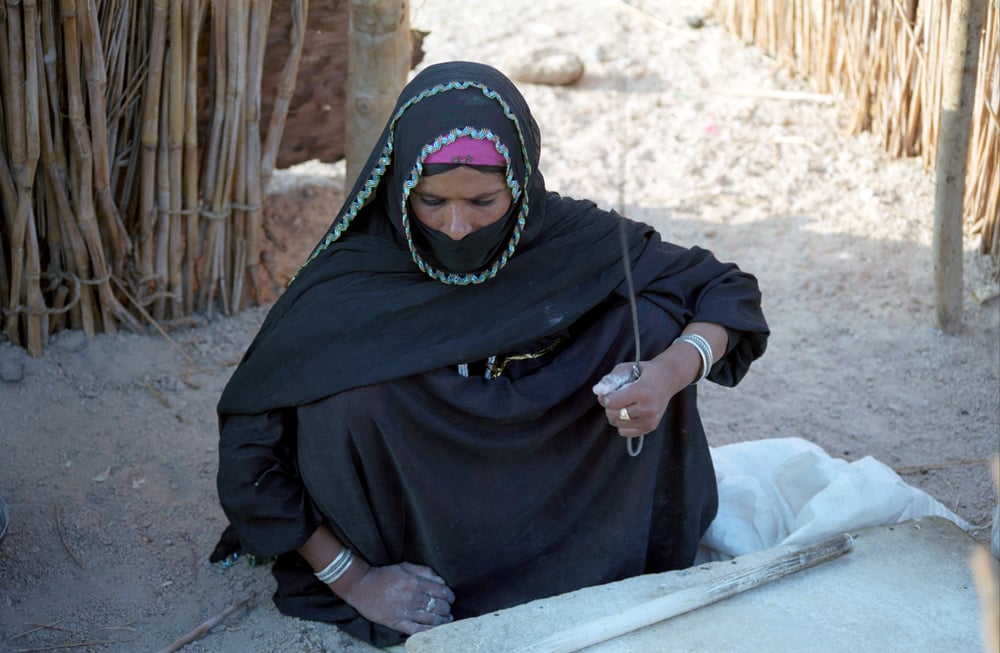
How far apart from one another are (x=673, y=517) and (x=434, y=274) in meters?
0.81

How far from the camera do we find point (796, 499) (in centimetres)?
280

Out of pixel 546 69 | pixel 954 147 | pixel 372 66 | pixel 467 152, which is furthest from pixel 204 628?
pixel 546 69

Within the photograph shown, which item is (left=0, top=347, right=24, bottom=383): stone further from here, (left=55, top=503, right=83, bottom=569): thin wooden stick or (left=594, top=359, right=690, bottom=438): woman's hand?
(left=594, top=359, right=690, bottom=438): woman's hand

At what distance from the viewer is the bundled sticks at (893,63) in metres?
4.05

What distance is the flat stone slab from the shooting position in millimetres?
2133

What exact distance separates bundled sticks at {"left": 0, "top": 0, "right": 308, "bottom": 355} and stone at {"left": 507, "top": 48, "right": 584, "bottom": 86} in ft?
7.68

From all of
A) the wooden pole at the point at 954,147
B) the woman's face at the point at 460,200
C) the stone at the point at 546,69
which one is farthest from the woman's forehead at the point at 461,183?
the stone at the point at 546,69

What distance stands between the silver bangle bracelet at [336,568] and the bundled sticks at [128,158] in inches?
53.5

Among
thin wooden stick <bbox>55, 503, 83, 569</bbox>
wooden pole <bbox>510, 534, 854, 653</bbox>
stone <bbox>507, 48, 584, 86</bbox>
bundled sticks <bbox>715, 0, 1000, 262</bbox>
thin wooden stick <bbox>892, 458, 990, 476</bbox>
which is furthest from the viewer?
stone <bbox>507, 48, 584, 86</bbox>

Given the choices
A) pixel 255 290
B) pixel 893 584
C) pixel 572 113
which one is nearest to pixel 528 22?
pixel 572 113

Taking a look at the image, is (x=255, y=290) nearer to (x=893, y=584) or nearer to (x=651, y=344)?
(x=651, y=344)

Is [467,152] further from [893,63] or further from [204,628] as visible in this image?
[893,63]

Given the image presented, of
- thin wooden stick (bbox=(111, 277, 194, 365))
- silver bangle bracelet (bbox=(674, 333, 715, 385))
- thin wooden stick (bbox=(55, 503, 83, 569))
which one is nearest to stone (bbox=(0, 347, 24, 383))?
thin wooden stick (bbox=(111, 277, 194, 365))

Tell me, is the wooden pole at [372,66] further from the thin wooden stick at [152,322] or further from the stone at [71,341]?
the stone at [71,341]
